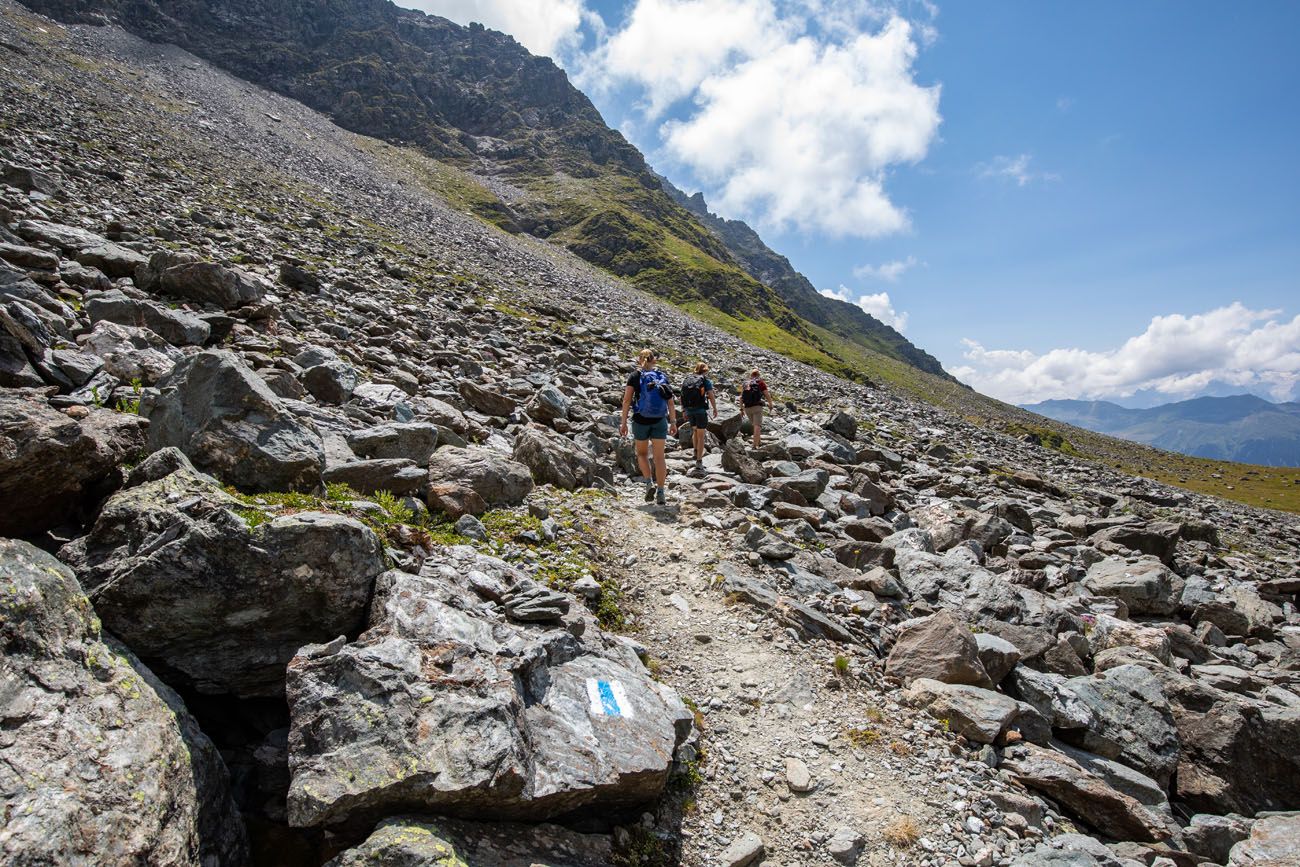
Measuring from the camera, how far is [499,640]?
20.4ft

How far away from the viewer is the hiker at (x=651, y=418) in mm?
14117

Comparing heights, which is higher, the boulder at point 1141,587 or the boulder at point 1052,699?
the boulder at point 1141,587

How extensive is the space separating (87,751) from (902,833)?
7.17m

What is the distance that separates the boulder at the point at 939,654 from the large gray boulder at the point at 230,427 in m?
9.04

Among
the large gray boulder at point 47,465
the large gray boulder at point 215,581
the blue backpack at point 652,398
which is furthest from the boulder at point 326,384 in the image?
the large gray boulder at point 215,581

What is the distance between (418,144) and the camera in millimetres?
132750

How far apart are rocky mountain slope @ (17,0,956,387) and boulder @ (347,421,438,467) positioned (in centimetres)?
9544

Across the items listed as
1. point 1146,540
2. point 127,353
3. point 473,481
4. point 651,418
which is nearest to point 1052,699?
point 651,418

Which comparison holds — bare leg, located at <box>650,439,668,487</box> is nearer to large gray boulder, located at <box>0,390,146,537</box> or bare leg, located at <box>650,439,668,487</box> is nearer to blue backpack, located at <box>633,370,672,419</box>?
blue backpack, located at <box>633,370,672,419</box>

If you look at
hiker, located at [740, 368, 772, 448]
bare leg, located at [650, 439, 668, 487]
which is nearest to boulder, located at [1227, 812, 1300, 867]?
bare leg, located at [650, 439, 668, 487]

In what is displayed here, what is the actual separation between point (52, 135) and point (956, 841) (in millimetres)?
42246

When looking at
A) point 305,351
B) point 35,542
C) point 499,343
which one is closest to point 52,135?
point 499,343

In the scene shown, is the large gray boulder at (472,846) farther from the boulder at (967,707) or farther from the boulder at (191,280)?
the boulder at (191,280)

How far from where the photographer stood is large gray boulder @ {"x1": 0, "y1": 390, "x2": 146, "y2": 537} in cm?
529
